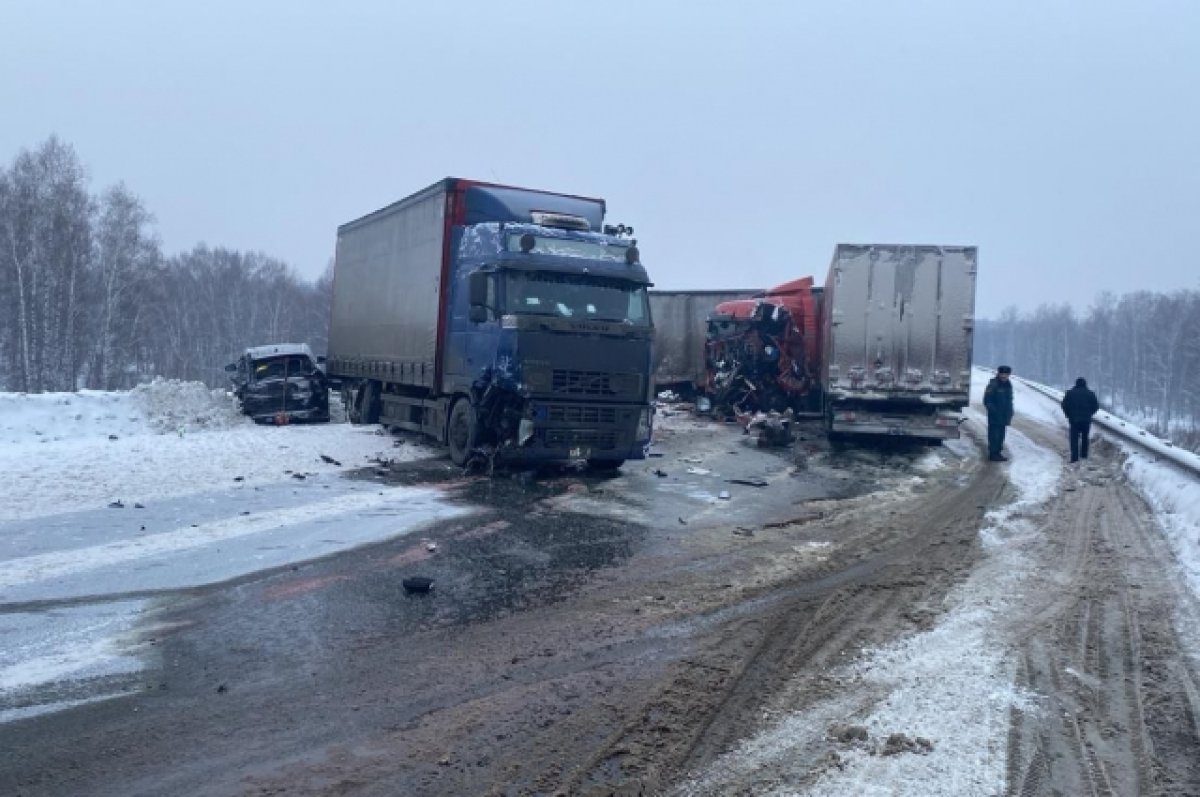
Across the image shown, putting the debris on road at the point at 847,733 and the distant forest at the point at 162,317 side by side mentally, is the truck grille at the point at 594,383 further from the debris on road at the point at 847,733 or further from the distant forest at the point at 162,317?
the distant forest at the point at 162,317

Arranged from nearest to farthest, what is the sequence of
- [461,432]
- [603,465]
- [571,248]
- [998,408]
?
[571,248] < [461,432] < [603,465] < [998,408]

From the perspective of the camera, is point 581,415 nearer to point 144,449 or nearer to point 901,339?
point 144,449

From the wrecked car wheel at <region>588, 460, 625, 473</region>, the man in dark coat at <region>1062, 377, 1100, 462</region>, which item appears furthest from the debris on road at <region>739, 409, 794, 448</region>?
the man in dark coat at <region>1062, 377, 1100, 462</region>

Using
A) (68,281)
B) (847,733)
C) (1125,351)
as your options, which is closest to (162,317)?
(68,281)

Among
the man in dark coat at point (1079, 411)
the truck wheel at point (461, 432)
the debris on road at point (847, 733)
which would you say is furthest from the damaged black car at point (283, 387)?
the debris on road at point (847, 733)

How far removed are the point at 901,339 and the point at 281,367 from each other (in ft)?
44.3

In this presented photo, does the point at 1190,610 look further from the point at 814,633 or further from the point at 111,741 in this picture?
the point at 111,741

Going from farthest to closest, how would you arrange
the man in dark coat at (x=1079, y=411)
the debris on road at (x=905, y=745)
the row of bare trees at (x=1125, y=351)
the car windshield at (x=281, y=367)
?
the row of bare trees at (x=1125, y=351) < the car windshield at (x=281, y=367) < the man in dark coat at (x=1079, y=411) < the debris on road at (x=905, y=745)

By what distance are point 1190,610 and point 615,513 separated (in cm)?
573

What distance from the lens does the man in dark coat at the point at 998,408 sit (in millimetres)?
16531

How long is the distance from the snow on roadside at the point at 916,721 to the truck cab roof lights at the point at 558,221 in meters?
8.20

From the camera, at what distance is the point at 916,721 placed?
4.60 m

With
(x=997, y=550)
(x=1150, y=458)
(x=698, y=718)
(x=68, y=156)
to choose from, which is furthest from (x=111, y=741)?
(x=68, y=156)

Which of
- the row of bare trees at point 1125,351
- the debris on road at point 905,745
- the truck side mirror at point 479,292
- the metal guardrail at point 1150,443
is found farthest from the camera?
the row of bare trees at point 1125,351
